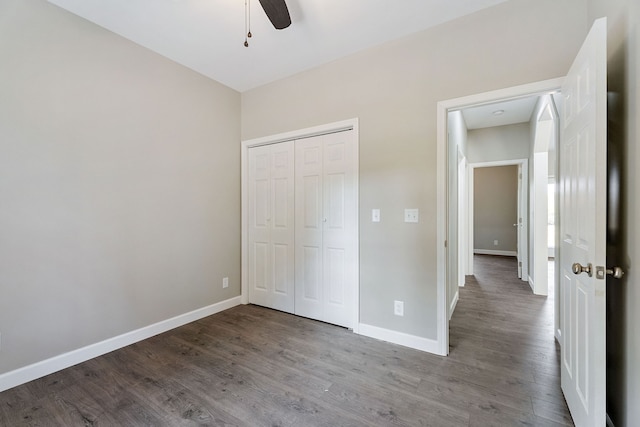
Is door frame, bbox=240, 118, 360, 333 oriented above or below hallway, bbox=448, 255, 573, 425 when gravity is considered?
above

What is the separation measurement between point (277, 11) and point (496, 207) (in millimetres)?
7743

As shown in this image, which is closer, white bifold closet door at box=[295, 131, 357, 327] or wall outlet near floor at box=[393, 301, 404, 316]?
wall outlet near floor at box=[393, 301, 404, 316]

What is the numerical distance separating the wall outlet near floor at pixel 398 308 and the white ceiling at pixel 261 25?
2.39 m

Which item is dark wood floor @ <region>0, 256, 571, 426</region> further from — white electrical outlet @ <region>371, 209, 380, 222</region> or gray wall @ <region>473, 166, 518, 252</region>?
gray wall @ <region>473, 166, 518, 252</region>

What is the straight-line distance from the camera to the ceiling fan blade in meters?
1.58

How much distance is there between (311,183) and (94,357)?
246 cm

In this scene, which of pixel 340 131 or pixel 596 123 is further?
pixel 340 131

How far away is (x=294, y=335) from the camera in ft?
8.49

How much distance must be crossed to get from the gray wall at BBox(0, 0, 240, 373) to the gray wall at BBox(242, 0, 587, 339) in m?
1.54

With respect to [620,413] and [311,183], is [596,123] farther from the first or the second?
[311,183]

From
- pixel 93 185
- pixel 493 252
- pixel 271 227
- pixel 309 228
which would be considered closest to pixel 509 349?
pixel 309 228

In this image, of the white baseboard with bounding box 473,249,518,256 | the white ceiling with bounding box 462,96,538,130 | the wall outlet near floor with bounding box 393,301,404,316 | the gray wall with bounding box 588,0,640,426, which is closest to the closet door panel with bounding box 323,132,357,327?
the wall outlet near floor with bounding box 393,301,404,316

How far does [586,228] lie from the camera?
1303mm

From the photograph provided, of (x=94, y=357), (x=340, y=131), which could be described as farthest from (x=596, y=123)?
(x=94, y=357)
